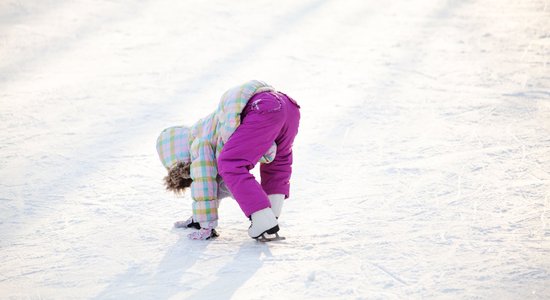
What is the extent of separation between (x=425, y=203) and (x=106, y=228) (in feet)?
6.36

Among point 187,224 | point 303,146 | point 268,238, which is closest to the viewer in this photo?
point 268,238

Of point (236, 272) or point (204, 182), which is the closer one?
point (236, 272)

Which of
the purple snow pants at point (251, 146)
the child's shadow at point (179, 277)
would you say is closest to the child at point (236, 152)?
the purple snow pants at point (251, 146)

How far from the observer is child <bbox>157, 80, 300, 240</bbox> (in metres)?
3.24

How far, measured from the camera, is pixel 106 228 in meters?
3.73

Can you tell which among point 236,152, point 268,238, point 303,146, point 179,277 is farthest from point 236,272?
point 303,146

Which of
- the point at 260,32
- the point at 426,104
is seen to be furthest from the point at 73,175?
the point at 260,32

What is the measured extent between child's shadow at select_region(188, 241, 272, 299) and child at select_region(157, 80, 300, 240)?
0.09m

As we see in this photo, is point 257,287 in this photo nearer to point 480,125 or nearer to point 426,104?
point 480,125

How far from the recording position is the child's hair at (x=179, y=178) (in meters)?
3.42

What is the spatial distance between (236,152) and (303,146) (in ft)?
7.05

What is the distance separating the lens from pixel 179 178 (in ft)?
11.3

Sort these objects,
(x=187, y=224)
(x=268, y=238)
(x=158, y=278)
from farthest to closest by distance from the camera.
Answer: (x=187, y=224)
(x=268, y=238)
(x=158, y=278)

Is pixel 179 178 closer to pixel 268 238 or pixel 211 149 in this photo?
pixel 211 149
